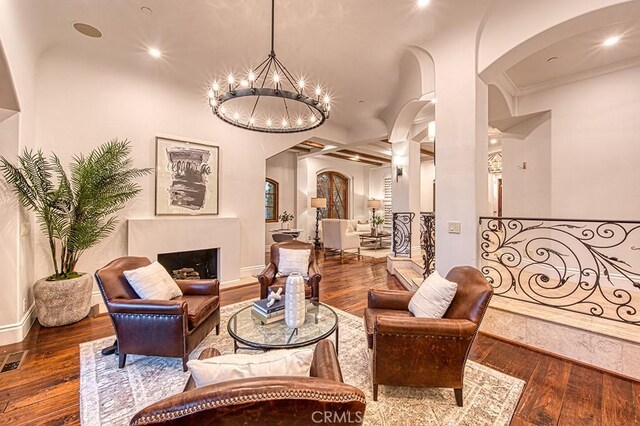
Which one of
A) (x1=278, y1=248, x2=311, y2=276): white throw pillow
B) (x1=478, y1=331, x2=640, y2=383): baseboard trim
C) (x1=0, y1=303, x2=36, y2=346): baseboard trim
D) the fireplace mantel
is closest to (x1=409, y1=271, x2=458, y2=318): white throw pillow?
(x1=478, y1=331, x2=640, y2=383): baseboard trim

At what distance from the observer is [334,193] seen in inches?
430

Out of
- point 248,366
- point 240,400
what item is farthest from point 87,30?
point 240,400

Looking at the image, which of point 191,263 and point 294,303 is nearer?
point 294,303

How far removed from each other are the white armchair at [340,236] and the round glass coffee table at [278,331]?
15.8 feet

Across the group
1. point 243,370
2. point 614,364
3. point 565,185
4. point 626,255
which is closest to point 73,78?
point 243,370

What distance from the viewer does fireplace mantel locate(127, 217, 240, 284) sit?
13.1 ft

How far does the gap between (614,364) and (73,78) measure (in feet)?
21.7

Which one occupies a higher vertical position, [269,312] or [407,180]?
[407,180]

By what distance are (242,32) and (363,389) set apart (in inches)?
152

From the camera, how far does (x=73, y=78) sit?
359 cm

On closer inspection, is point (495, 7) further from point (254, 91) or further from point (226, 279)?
point (226, 279)

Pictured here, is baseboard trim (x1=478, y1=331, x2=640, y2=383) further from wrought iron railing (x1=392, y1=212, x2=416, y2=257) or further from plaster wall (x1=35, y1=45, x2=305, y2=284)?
plaster wall (x1=35, y1=45, x2=305, y2=284)

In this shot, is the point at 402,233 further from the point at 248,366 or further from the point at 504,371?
the point at 248,366

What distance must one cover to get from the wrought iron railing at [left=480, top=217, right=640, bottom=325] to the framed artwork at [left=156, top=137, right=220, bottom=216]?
13.7ft
